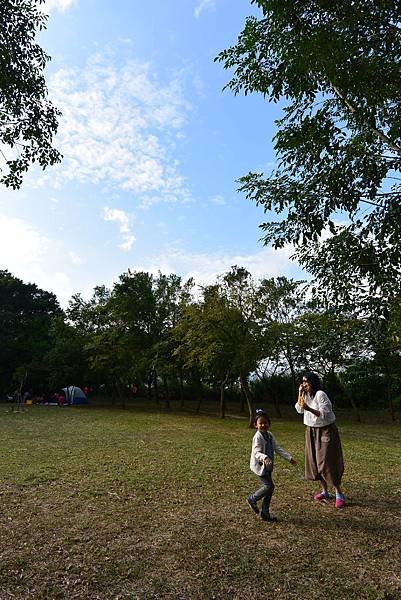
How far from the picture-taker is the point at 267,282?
16.9 metres

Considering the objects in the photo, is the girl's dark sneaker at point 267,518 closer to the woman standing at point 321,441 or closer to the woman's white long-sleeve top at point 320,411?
the woman standing at point 321,441

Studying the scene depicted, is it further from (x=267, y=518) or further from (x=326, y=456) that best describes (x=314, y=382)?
(x=267, y=518)

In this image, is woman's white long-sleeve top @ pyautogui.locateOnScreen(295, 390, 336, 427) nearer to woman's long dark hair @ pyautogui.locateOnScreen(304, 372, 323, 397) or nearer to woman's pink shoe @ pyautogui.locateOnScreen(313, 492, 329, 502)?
woman's long dark hair @ pyautogui.locateOnScreen(304, 372, 323, 397)

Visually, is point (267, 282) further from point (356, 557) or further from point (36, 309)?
point (36, 309)

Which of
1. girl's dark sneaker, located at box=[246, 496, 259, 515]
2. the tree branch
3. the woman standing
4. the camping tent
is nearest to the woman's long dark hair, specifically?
the woman standing

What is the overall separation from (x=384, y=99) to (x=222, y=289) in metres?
12.7

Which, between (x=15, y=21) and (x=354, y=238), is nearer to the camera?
(x=15, y=21)

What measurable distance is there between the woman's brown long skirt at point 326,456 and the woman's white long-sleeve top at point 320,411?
0.08 m

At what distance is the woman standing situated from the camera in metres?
5.39

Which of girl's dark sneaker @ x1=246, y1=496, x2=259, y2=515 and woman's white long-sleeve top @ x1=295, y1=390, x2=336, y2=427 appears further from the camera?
woman's white long-sleeve top @ x1=295, y1=390, x2=336, y2=427

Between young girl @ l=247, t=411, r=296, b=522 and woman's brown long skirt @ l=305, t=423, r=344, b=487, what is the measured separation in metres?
0.64

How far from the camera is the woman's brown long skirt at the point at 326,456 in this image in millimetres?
5384

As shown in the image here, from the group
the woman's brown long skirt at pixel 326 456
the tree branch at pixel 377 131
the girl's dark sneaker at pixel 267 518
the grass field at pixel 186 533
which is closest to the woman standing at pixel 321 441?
the woman's brown long skirt at pixel 326 456

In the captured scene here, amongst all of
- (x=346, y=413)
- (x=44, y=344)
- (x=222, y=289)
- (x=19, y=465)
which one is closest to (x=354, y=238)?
(x=19, y=465)
